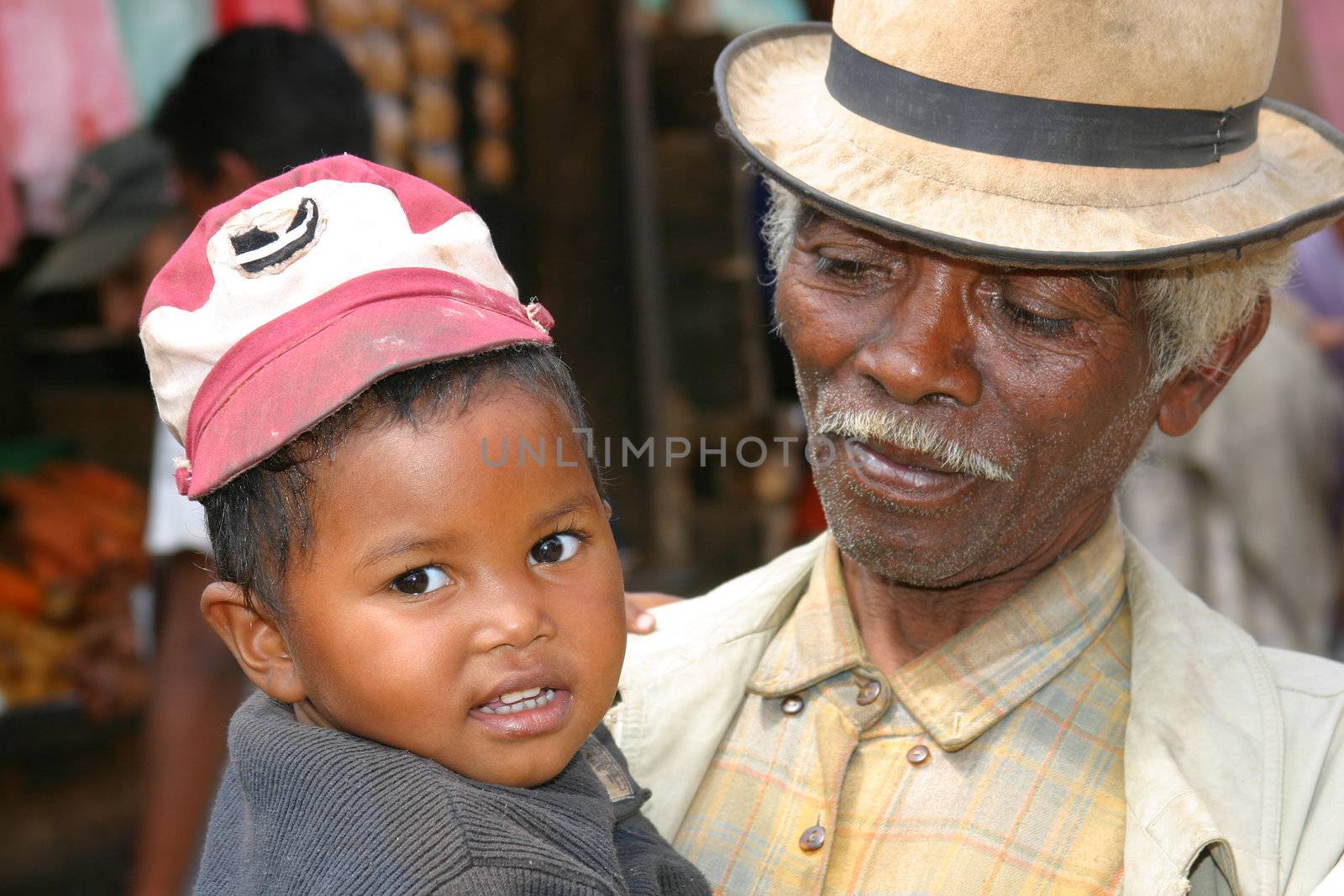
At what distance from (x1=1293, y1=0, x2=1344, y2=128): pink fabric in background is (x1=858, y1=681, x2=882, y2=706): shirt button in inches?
163

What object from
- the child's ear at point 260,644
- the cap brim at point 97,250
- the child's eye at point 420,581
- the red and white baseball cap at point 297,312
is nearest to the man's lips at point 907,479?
the red and white baseball cap at point 297,312

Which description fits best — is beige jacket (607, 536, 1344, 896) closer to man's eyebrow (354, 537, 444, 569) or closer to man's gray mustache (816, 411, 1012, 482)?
man's gray mustache (816, 411, 1012, 482)

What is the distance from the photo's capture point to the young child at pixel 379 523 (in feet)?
5.13

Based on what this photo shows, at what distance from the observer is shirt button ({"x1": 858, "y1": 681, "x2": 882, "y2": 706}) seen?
2.05 meters

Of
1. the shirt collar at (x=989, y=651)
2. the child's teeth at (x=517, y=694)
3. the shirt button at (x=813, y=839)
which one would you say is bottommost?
the shirt button at (x=813, y=839)

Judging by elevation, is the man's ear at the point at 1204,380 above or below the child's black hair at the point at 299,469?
below

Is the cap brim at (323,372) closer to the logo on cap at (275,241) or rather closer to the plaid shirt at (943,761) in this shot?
the logo on cap at (275,241)

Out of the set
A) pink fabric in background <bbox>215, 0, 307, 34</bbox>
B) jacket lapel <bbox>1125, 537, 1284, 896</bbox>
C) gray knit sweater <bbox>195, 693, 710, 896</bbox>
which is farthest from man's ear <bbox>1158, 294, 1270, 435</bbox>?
pink fabric in background <bbox>215, 0, 307, 34</bbox>

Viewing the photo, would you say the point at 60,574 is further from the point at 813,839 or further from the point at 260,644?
the point at 813,839

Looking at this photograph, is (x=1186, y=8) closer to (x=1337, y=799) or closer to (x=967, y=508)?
(x=967, y=508)

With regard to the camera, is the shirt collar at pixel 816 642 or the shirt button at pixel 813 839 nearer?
the shirt button at pixel 813 839

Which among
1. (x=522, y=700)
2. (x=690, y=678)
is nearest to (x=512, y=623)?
(x=522, y=700)

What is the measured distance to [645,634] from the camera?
7.50 ft

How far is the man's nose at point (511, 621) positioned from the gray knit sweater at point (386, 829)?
0.16m
